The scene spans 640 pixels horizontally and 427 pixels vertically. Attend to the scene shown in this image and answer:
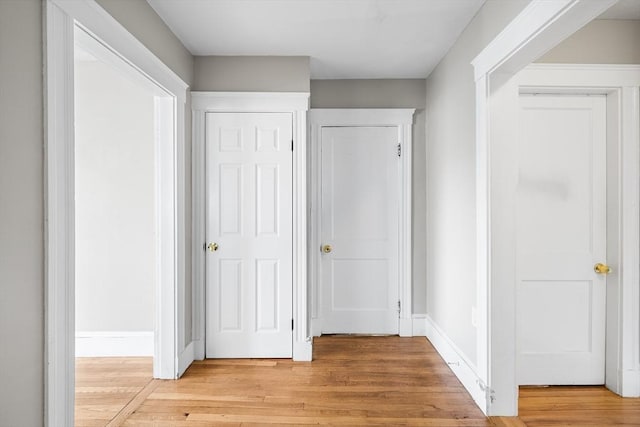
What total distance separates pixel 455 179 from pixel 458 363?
1.38 meters

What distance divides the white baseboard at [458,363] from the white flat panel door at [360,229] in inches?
15.8

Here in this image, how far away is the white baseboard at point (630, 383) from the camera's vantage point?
2.66 metres

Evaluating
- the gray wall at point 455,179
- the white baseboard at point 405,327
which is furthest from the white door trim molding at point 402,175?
the gray wall at point 455,179

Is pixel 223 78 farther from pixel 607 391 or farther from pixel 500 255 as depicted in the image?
pixel 607 391

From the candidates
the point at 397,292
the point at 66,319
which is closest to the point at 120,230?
the point at 66,319

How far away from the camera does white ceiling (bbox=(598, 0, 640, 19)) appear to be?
2425mm

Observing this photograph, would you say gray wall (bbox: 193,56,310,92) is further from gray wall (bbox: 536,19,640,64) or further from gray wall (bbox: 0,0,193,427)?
gray wall (bbox: 0,0,193,427)

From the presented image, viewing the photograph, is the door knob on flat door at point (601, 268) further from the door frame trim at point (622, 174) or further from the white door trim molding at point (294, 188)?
the white door trim molding at point (294, 188)

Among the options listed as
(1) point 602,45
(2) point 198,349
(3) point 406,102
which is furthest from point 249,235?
(1) point 602,45

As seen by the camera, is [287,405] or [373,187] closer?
[287,405]

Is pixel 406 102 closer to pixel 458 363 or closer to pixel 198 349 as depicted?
pixel 458 363

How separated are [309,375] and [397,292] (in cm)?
135

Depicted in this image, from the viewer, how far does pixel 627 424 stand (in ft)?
7.66

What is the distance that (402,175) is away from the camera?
3969mm
